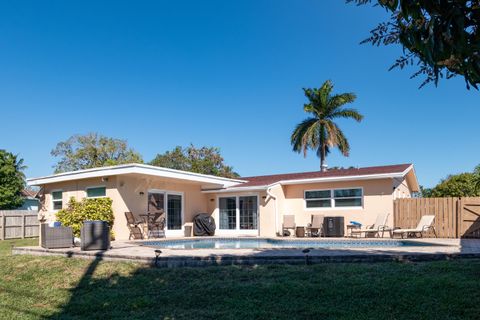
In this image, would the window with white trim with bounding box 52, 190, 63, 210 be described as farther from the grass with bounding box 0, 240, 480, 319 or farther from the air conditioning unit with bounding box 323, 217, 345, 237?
the air conditioning unit with bounding box 323, 217, 345, 237

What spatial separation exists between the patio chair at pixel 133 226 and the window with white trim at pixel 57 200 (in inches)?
188

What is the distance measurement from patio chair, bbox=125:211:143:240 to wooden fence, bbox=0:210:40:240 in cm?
806

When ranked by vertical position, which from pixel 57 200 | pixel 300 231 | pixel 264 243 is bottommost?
pixel 264 243

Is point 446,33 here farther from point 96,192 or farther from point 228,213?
point 228,213

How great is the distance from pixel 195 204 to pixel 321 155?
14.0 metres

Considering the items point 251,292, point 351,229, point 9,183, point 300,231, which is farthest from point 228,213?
point 9,183

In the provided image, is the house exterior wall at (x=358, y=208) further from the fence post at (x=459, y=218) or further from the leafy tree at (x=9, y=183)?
the leafy tree at (x=9, y=183)

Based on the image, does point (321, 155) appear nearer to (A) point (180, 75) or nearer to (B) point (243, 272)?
(A) point (180, 75)

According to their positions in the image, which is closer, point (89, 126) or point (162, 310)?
point (162, 310)

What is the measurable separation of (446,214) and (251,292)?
→ 13039mm

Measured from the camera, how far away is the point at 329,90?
1313 inches

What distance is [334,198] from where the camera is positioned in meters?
19.7

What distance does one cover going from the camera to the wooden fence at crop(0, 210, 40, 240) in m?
21.2

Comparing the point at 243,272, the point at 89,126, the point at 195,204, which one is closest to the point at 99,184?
the point at 195,204
